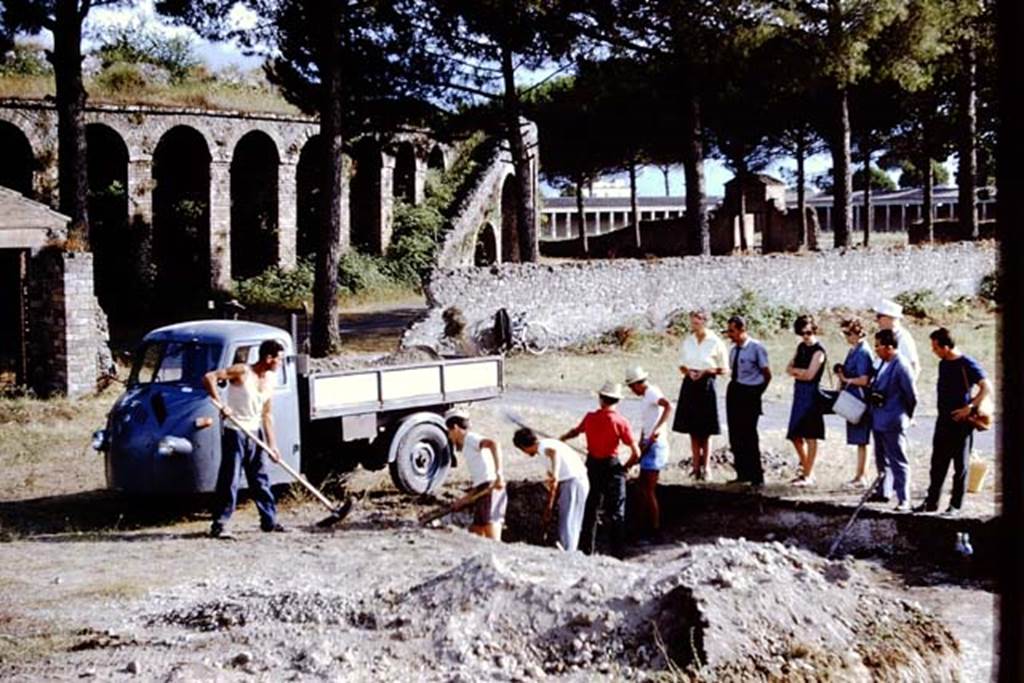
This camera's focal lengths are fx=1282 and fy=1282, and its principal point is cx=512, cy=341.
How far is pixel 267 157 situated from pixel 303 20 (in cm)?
1321

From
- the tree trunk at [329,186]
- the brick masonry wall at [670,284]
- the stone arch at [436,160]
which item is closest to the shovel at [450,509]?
the brick masonry wall at [670,284]

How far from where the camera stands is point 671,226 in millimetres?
52219

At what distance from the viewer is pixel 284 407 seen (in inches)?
467

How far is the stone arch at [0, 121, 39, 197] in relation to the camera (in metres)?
31.4

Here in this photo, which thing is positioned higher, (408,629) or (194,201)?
(194,201)

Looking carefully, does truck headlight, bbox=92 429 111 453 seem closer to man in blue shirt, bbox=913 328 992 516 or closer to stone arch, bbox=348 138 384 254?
man in blue shirt, bbox=913 328 992 516

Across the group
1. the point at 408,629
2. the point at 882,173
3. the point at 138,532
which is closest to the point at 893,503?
the point at 408,629

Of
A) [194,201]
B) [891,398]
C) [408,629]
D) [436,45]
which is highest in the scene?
[436,45]

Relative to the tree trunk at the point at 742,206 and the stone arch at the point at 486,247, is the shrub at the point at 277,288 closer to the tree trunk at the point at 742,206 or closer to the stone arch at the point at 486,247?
the stone arch at the point at 486,247

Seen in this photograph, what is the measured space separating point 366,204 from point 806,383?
95.0 ft

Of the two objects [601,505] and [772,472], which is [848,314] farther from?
[601,505]

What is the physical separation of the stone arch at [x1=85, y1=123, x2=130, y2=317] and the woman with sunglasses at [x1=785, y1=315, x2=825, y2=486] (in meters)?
23.7

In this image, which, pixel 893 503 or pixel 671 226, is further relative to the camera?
pixel 671 226

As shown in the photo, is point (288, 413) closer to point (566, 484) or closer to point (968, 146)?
point (566, 484)
